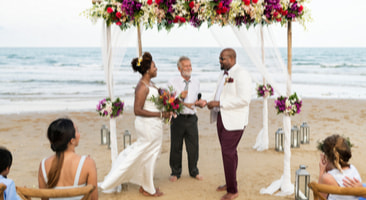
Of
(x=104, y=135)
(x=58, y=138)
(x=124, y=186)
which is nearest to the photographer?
(x=58, y=138)

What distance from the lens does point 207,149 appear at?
7.95m

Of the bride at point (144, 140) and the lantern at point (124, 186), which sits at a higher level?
the bride at point (144, 140)

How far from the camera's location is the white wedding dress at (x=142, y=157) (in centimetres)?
521

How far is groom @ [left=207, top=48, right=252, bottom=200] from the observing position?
4941mm

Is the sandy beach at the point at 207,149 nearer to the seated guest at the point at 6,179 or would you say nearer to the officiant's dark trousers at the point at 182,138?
the officiant's dark trousers at the point at 182,138

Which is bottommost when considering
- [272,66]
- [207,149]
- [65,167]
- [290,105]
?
[207,149]

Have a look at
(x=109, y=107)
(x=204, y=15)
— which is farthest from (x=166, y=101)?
(x=204, y=15)

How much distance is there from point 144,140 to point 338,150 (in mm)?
2805

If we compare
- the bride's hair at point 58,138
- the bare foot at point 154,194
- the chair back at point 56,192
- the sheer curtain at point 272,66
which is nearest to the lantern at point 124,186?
the bare foot at point 154,194

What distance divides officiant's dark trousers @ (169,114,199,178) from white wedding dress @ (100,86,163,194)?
25.3 inches

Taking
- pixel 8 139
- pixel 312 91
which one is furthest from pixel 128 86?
pixel 8 139

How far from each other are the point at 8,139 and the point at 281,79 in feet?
21.9

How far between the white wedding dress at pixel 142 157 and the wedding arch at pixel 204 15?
0.75 metres

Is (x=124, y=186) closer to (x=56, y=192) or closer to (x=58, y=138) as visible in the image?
(x=58, y=138)
